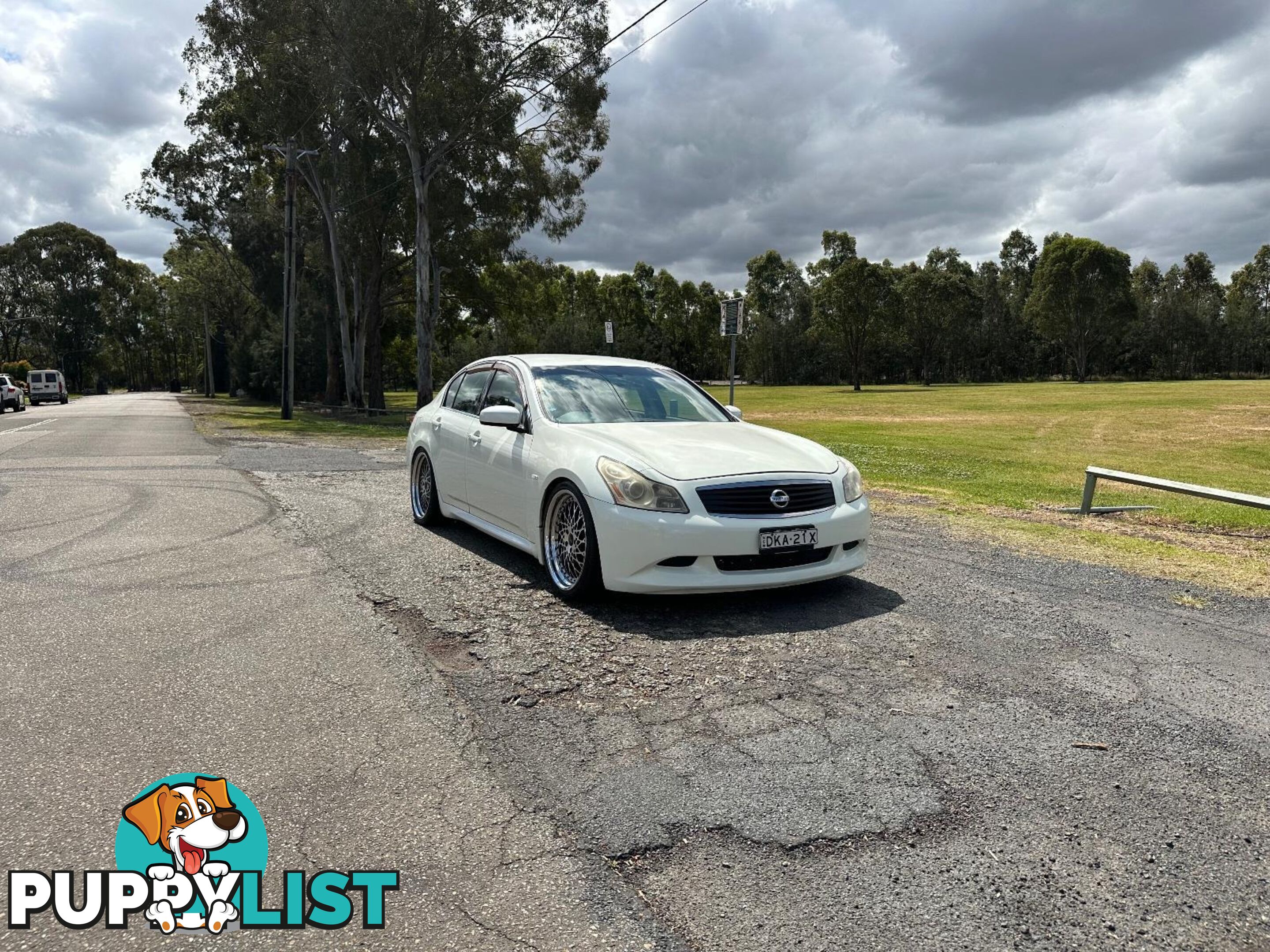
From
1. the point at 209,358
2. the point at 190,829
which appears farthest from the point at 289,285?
the point at 209,358

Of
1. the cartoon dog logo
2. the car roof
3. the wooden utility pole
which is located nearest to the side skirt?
the car roof

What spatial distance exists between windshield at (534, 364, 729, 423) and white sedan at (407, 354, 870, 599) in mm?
14

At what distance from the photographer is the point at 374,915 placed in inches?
90.6

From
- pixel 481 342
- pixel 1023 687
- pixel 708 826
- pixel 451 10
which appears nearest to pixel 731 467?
pixel 1023 687

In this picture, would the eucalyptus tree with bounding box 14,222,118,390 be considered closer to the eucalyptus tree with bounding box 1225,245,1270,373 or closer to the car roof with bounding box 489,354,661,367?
the car roof with bounding box 489,354,661,367

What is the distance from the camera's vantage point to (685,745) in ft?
11.0

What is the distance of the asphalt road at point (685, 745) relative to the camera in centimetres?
236

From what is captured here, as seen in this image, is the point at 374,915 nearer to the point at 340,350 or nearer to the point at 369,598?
the point at 369,598

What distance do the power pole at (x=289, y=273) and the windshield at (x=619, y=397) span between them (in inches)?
976

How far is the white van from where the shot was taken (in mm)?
53562

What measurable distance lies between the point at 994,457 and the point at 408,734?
16.4 meters

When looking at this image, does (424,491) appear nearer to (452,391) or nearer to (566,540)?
(452,391)

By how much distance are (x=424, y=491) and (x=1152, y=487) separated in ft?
25.9

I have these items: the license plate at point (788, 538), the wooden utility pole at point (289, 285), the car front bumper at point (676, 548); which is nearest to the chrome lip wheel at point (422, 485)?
the car front bumper at point (676, 548)
